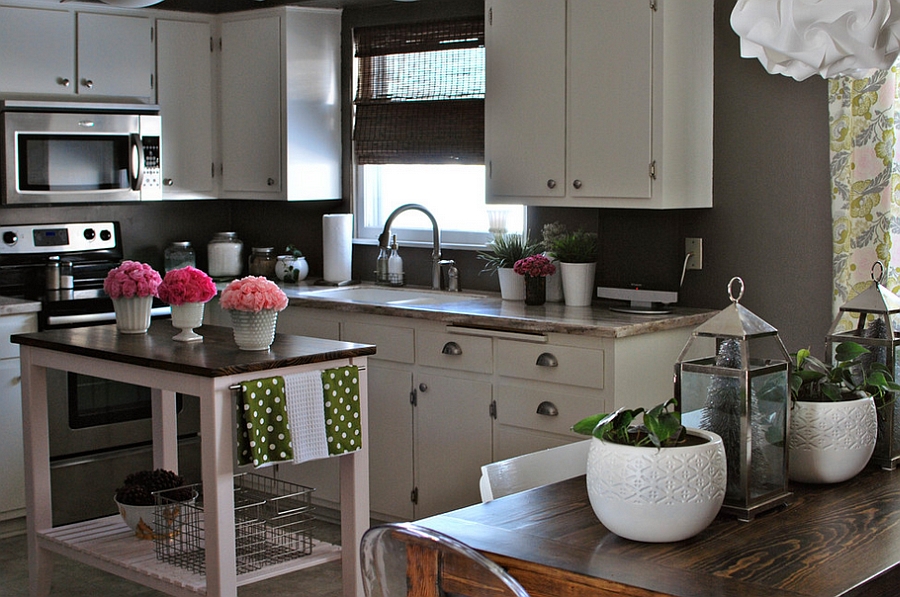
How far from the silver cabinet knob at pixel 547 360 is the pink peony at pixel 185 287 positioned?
114 centimetres

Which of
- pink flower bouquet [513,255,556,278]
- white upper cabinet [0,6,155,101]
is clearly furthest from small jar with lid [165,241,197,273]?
pink flower bouquet [513,255,556,278]

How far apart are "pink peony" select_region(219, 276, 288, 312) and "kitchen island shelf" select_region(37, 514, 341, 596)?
0.78m

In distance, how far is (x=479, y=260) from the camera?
468cm

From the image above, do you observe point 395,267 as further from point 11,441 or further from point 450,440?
point 11,441

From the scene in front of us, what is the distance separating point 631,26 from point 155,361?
1977 millimetres

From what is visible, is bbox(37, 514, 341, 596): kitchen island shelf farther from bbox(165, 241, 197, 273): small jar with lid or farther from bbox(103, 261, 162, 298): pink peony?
bbox(165, 241, 197, 273): small jar with lid

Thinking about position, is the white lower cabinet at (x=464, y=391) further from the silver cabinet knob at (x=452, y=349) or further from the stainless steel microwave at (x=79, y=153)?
the stainless steel microwave at (x=79, y=153)

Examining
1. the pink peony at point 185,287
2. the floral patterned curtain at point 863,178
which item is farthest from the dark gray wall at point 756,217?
the pink peony at point 185,287

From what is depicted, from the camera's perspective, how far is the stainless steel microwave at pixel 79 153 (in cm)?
457

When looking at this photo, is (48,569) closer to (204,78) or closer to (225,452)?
(225,452)

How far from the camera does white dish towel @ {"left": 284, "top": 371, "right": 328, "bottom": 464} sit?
10.2ft

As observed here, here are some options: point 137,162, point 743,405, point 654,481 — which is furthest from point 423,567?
point 137,162

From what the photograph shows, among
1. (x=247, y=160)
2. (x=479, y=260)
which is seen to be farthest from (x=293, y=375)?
(x=247, y=160)

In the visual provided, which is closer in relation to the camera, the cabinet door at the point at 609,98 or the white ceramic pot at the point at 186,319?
the white ceramic pot at the point at 186,319
